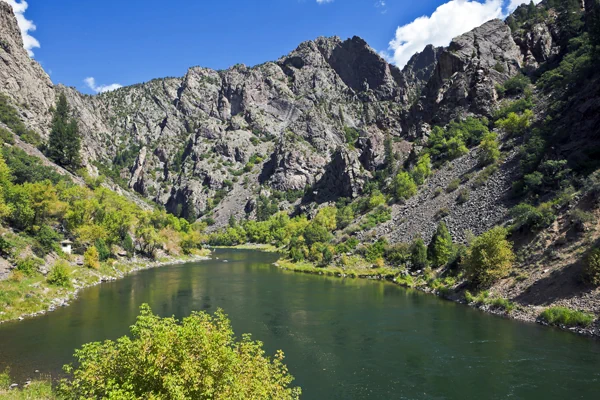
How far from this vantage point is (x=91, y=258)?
6112 centimetres

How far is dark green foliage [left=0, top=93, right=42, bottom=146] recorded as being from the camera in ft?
323

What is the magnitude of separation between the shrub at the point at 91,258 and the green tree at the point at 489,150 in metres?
74.8

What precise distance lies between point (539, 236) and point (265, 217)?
139596mm

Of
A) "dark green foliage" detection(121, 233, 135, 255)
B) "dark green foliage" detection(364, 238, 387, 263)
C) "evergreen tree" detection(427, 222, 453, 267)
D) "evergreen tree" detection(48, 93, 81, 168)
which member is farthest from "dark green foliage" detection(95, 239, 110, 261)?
"evergreen tree" detection(427, 222, 453, 267)

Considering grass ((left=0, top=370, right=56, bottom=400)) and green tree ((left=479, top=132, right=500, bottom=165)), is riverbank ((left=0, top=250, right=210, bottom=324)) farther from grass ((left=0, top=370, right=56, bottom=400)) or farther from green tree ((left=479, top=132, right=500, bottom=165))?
green tree ((left=479, top=132, right=500, bottom=165))

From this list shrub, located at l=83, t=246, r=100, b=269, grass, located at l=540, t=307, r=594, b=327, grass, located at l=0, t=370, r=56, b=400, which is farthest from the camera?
shrub, located at l=83, t=246, r=100, b=269

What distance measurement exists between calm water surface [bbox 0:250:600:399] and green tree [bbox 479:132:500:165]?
38.3 meters

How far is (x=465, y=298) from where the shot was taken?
43.3 meters

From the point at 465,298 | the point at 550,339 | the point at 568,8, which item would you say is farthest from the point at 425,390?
the point at 568,8

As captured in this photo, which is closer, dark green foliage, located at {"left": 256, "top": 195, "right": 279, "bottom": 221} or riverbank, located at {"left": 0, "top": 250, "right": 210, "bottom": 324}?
riverbank, located at {"left": 0, "top": 250, "right": 210, "bottom": 324}

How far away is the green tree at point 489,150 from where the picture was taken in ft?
239

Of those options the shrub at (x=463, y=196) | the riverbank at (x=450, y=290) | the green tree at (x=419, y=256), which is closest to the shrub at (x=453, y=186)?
the shrub at (x=463, y=196)

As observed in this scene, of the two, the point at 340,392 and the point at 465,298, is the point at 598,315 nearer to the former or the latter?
the point at 465,298

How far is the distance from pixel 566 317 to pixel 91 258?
64329 mm
